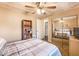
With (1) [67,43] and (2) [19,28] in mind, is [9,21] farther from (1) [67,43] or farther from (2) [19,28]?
(1) [67,43]

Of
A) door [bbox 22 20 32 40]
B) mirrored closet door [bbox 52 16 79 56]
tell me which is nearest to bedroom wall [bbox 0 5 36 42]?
door [bbox 22 20 32 40]

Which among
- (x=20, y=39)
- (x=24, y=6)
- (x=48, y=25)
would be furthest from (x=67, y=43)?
(x=24, y=6)

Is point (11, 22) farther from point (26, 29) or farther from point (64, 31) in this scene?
point (64, 31)

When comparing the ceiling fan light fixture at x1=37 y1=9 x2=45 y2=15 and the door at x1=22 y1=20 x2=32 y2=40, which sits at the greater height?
the ceiling fan light fixture at x1=37 y1=9 x2=45 y2=15

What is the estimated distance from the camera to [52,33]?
1.65 meters

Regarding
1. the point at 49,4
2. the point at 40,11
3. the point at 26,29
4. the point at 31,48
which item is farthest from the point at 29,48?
the point at 49,4

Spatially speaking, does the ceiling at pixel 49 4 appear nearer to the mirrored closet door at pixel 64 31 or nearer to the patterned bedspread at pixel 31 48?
the mirrored closet door at pixel 64 31

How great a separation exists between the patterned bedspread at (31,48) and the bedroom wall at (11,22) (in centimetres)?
12

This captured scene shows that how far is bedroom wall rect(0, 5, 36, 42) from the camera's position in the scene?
1.40 m

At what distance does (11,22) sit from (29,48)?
488mm

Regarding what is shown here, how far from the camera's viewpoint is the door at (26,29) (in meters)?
1.57

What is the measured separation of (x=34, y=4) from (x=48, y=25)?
0.43m

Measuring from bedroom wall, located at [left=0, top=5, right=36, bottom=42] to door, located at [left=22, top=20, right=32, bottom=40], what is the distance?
66mm

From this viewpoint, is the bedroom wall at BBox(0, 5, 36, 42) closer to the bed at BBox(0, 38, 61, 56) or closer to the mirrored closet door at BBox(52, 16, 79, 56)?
the bed at BBox(0, 38, 61, 56)
